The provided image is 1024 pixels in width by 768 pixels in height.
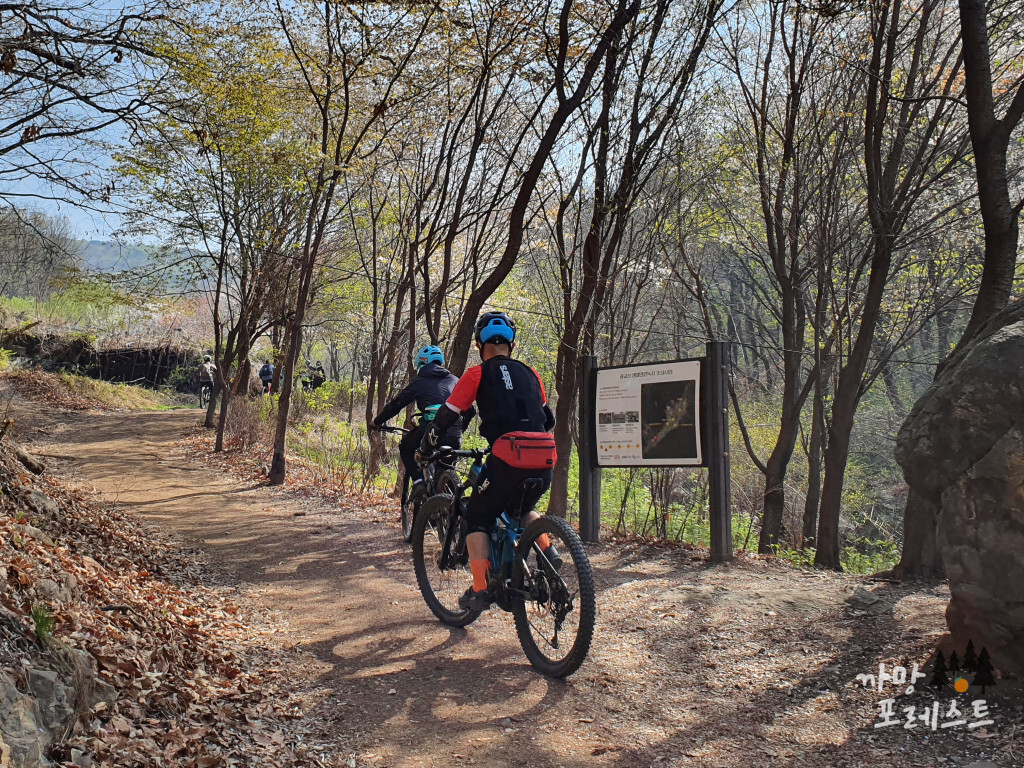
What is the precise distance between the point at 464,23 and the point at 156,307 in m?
14.9

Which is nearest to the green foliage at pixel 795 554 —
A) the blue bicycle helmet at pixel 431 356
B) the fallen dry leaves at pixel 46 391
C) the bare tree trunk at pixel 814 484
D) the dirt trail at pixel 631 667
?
the bare tree trunk at pixel 814 484

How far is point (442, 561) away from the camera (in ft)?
17.9

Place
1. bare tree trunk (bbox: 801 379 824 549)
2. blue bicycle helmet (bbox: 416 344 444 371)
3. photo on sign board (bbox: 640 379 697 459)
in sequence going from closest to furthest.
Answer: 1. photo on sign board (bbox: 640 379 697 459)
2. blue bicycle helmet (bbox: 416 344 444 371)
3. bare tree trunk (bbox: 801 379 824 549)

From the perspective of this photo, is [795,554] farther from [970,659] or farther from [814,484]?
[970,659]

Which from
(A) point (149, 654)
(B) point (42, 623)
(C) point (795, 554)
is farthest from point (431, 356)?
(C) point (795, 554)

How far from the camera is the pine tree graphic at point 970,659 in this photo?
11.5ft

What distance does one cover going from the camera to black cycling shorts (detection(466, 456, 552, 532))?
15.1 feet

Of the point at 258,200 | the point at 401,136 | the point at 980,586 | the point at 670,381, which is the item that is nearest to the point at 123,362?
the point at 258,200

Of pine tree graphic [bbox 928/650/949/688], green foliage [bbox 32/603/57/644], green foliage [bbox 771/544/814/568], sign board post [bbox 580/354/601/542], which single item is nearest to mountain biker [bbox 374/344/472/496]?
sign board post [bbox 580/354/601/542]

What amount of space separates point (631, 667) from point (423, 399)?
3.77 m

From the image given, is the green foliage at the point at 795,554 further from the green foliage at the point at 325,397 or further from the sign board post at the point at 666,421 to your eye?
the green foliage at the point at 325,397

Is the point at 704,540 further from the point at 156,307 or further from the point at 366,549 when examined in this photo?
the point at 156,307

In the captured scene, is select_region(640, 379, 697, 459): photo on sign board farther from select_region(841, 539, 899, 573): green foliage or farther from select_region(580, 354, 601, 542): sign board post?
select_region(841, 539, 899, 573): green foliage

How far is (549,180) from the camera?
12453 mm
